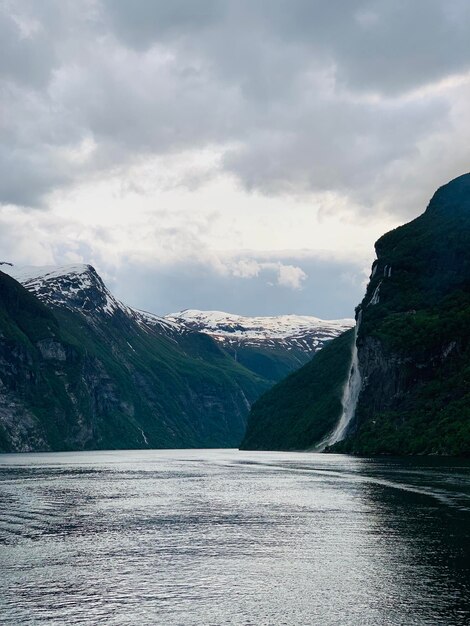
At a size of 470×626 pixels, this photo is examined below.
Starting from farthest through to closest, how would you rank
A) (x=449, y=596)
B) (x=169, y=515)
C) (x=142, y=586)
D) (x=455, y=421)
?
1. (x=455, y=421)
2. (x=169, y=515)
3. (x=142, y=586)
4. (x=449, y=596)

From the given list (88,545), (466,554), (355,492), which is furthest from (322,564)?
(355,492)

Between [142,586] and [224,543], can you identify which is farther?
[224,543]

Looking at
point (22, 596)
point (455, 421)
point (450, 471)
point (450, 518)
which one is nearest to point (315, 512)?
point (450, 518)

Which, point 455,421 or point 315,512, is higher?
point 455,421

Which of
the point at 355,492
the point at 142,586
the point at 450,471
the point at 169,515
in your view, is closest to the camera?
the point at 142,586

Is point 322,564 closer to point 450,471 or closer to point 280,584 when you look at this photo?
point 280,584

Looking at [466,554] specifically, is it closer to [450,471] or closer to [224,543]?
[224,543]
